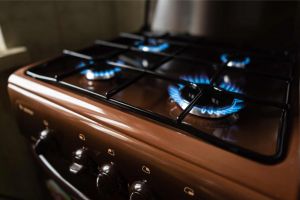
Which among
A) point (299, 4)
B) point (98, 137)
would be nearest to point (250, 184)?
point (98, 137)

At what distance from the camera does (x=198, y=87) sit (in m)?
0.48

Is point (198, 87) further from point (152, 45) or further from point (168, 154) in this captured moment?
point (152, 45)

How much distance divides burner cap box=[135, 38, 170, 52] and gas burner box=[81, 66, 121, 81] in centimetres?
16

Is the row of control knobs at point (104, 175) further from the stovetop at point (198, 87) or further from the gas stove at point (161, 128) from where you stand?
the stovetop at point (198, 87)

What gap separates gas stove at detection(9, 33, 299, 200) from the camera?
34 cm

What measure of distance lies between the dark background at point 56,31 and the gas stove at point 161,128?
127 mm

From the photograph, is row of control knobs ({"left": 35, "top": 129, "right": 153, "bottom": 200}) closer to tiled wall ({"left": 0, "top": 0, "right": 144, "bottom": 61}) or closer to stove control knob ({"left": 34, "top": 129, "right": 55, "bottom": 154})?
stove control knob ({"left": 34, "top": 129, "right": 55, "bottom": 154})

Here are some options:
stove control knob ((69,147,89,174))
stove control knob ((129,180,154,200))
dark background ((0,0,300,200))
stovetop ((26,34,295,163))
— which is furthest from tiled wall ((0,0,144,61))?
stove control knob ((129,180,154,200))

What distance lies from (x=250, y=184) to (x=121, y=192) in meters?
0.24

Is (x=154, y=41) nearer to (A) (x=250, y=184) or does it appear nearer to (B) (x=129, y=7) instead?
(B) (x=129, y=7)

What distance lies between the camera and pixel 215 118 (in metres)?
0.45

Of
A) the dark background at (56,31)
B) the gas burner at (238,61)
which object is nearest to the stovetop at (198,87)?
the gas burner at (238,61)

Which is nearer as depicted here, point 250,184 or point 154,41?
point 250,184

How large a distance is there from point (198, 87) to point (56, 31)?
0.63 metres
